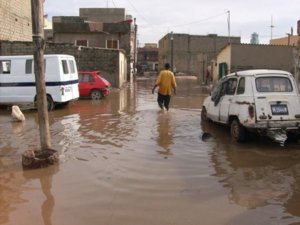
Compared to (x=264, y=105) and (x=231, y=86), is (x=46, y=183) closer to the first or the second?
(x=264, y=105)

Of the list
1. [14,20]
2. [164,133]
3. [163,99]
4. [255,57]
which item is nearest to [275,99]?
[164,133]

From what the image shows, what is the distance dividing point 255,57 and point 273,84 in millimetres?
26136

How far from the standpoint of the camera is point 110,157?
29.2ft

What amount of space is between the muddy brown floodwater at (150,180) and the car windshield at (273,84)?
125 cm

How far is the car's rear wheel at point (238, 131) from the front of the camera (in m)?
10.2

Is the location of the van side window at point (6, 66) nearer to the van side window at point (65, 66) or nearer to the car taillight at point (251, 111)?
the van side window at point (65, 66)

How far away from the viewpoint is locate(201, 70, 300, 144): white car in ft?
31.9

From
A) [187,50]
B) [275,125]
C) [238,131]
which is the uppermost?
[187,50]

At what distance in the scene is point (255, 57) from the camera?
35.5 meters

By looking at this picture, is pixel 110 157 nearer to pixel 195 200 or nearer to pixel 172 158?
pixel 172 158

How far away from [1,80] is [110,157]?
9.93m

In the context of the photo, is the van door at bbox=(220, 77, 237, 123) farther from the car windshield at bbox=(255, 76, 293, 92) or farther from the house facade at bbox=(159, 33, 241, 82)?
the house facade at bbox=(159, 33, 241, 82)

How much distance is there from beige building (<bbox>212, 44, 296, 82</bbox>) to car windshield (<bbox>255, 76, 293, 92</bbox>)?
24787 mm

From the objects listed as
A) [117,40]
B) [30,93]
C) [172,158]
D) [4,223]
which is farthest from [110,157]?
[117,40]
